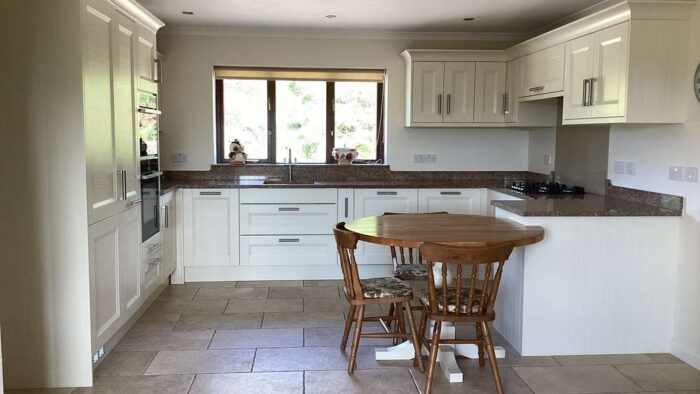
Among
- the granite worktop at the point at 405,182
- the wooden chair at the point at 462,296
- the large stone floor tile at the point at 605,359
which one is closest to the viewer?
the wooden chair at the point at 462,296

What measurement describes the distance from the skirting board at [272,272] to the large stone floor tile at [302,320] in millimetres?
964

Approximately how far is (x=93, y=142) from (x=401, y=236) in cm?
164

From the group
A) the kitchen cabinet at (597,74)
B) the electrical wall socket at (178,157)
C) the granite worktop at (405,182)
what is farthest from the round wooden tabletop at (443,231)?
the electrical wall socket at (178,157)

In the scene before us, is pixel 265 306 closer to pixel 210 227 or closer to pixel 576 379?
pixel 210 227

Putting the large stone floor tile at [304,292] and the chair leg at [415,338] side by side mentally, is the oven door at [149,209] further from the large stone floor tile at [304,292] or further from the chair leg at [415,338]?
the chair leg at [415,338]

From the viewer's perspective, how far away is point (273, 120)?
564 centimetres

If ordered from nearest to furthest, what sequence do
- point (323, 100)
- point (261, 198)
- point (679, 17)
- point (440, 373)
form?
point (440, 373), point (679, 17), point (261, 198), point (323, 100)

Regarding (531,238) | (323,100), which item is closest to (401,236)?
(531,238)

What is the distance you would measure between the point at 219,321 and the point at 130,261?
76 centimetres

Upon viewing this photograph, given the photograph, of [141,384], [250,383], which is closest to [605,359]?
[250,383]

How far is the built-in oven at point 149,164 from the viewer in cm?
389

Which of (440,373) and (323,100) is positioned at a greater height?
(323,100)

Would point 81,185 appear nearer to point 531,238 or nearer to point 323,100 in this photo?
point 531,238

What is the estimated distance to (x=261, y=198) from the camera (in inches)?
197
